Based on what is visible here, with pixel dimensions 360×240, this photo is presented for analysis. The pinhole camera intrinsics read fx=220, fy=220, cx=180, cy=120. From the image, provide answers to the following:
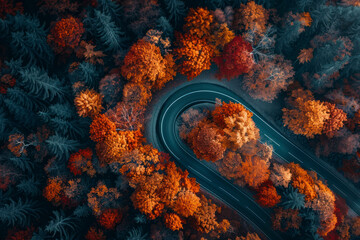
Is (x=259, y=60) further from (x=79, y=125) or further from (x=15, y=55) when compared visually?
(x=15, y=55)

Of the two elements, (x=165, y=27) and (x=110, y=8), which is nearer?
(x=165, y=27)

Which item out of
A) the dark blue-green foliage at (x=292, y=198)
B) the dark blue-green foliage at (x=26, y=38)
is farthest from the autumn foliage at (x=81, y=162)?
the dark blue-green foliage at (x=292, y=198)

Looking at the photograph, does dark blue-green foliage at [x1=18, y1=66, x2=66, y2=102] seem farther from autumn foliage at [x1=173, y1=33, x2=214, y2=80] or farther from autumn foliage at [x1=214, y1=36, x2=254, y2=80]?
autumn foliage at [x1=214, y1=36, x2=254, y2=80]

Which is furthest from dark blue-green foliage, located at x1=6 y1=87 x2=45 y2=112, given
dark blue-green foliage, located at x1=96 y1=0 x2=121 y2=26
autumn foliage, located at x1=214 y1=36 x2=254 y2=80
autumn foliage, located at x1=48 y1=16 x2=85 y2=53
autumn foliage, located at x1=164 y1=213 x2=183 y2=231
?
autumn foliage, located at x1=214 y1=36 x2=254 y2=80

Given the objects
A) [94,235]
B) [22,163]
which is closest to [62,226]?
[94,235]

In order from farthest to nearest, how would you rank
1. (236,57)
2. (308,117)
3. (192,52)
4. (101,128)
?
(308,117) → (236,57) → (192,52) → (101,128)

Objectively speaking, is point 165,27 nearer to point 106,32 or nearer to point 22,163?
point 106,32
